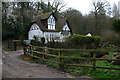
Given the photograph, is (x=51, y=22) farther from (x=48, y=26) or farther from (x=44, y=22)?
(x=44, y=22)

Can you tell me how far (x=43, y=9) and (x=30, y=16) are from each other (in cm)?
705

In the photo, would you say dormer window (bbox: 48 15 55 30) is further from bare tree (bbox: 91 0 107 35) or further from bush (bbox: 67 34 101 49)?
bare tree (bbox: 91 0 107 35)

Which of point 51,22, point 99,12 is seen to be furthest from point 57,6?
point 99,12

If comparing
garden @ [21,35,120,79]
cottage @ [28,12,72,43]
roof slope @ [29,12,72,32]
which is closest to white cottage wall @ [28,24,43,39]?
cottage @ [28,12,72,43]

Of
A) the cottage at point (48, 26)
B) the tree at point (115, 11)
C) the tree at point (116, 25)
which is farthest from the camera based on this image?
the cottage at point (48, 26)

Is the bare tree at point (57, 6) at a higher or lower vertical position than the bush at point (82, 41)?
higher

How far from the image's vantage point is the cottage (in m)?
23.0

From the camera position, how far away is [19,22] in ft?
80.3

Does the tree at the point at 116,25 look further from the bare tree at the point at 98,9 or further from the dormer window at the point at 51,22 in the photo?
the dormer window at the point at 51,22

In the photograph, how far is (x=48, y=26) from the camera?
77.4 ft

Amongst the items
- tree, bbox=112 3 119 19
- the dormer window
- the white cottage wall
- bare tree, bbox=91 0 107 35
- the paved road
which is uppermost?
the dormer window

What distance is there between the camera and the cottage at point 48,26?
23.0 m

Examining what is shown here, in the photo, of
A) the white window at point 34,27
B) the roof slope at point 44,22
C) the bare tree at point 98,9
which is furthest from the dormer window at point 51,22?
the bare tree at point 98,9

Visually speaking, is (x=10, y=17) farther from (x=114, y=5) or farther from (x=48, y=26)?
(x=114, y=5)
